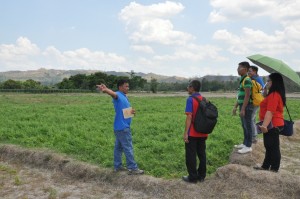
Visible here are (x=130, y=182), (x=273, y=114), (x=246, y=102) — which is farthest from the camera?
(x=246, y=102)

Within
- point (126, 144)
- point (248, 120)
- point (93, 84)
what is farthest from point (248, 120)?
point (93, 84)

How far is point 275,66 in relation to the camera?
19.1ft

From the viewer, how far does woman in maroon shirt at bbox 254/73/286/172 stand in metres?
5.75

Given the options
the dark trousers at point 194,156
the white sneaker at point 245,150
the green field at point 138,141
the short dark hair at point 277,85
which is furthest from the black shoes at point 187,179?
the short dark hair at point 277,85

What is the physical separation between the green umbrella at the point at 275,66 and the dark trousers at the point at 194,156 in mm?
1703

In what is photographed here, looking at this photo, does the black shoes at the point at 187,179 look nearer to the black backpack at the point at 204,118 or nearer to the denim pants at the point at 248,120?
the black backpack at the point at 204,118

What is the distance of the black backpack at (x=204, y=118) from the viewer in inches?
220

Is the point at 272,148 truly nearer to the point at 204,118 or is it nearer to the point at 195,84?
the point at 204,118

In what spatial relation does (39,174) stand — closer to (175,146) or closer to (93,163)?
(93,163)

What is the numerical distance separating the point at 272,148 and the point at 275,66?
1511 mm

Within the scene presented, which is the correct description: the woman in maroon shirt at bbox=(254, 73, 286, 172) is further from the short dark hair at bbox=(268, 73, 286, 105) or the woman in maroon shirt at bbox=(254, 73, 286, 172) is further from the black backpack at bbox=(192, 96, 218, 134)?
the black backpack at bbox=(192, 96, 218, 134)

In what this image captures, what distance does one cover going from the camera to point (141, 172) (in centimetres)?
656

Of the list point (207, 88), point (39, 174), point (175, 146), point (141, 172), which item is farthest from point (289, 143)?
point (207, 88)

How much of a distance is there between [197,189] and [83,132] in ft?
18.3
